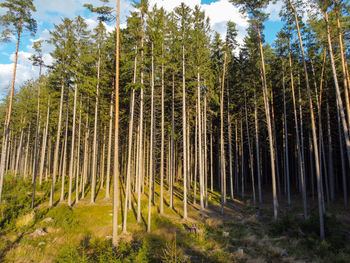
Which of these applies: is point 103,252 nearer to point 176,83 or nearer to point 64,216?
point 64,216

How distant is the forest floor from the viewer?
30.8 feet

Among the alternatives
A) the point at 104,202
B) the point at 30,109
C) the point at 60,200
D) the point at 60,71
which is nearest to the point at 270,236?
the point at 104,202

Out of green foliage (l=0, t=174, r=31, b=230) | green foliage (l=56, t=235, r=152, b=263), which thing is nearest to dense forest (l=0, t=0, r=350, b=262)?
green foliage (l=0, t=174, r=31, b=230)

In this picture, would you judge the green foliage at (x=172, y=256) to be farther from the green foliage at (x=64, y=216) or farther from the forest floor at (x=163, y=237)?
the green foliage at (x=64, y=216)

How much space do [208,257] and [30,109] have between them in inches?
A: 1166

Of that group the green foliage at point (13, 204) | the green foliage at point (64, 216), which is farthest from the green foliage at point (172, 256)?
the green foliage at point (13, 204)

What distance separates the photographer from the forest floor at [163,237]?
940 cm

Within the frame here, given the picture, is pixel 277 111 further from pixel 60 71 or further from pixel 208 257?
pixel 60 71

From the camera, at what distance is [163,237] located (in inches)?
488

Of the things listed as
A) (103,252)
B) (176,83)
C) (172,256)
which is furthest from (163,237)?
(176,83)

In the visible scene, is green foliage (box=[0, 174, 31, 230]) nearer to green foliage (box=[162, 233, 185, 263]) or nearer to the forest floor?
the forest floor

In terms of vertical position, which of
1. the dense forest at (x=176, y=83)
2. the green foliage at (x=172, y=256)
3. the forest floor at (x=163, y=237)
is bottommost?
the forest floor at (x=163, y=237)

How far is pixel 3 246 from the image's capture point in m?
10.3

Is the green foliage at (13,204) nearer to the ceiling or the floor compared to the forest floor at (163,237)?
nearer to the ceiling
